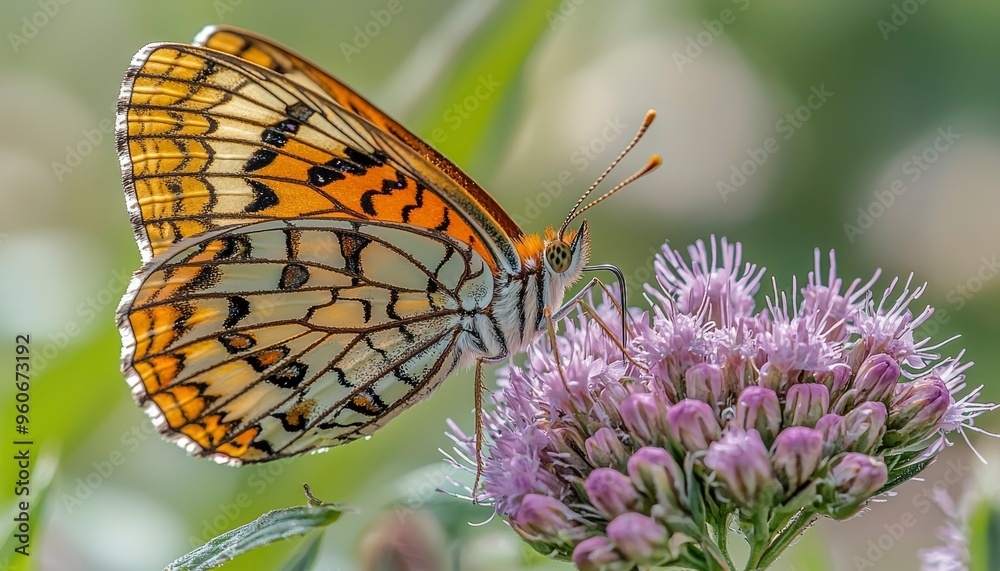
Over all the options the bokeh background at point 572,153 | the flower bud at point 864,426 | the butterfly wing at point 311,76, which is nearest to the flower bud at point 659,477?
the flower bud at point 864,426

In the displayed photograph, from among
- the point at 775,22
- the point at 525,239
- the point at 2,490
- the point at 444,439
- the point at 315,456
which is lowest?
the point at 2,490

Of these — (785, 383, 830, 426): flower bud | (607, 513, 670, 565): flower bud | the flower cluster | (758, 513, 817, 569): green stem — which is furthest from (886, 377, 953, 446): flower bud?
(607, 513, 670, 565): flower bud

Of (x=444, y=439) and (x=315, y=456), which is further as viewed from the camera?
(x=444, y=439)

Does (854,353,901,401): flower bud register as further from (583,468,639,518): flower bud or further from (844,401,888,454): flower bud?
(583,468,639,518): flower bud

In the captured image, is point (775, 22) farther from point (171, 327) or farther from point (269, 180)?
point (171, 327)

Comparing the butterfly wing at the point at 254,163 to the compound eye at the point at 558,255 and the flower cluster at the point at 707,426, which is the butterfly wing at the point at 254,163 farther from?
the flower cluster at the point at 707,426

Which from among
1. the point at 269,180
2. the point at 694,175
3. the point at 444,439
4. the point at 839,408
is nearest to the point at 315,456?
the point at 444,439
